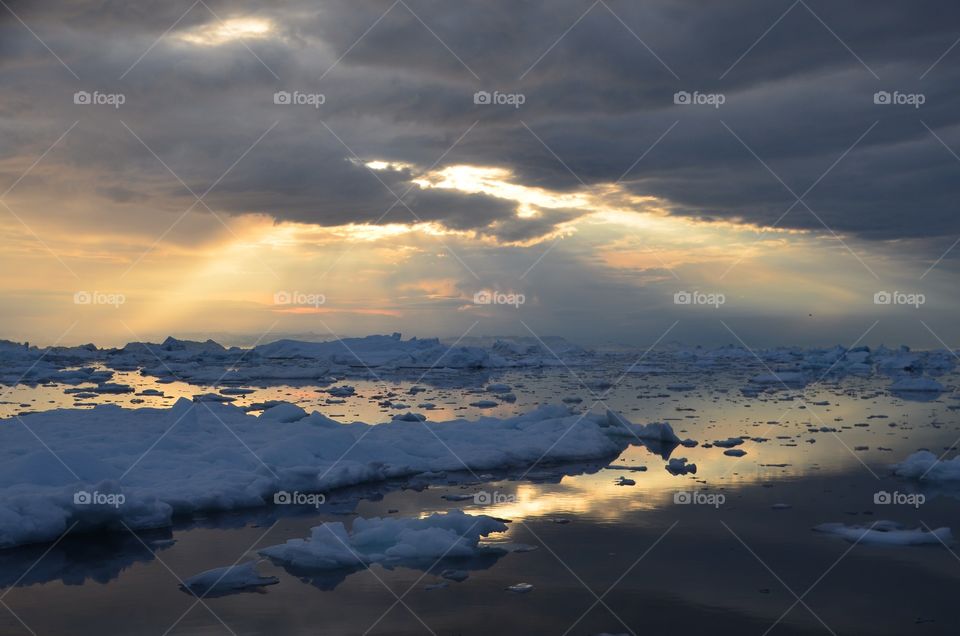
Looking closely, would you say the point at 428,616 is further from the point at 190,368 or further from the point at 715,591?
the point at 190,368

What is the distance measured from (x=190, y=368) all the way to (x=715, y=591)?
50903mm

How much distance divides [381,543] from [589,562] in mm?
2537

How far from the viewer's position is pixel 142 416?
17375 mm

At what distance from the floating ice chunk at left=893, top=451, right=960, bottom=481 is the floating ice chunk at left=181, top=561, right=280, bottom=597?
1139cm

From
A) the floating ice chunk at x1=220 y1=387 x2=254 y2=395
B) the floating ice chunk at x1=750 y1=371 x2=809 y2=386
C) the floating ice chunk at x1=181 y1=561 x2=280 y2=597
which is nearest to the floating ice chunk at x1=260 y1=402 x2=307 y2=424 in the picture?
the floating ice chunk at x1=181 y1=561 x2=280 y2=597

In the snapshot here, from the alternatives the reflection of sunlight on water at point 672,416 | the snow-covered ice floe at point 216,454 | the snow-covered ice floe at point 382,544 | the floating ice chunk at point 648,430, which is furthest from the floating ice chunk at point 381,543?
the floating ice chunk at point 648,430

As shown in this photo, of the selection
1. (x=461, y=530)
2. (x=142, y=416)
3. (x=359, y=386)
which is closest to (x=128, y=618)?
(x=461, y=530)

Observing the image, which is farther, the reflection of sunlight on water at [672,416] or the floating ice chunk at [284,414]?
the floating ice chunk at [284,414]

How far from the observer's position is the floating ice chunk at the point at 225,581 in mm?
8430

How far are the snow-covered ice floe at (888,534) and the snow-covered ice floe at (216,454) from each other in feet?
21.7

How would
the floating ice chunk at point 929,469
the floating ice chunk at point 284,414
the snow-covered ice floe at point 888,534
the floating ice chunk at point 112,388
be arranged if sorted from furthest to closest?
Answer: the floating ice chunk at point 112,388 < the floating ice chunk at point 284,414 < the floating ice chunk at point 929,469 < the snow-covered ice floe at point 888,534

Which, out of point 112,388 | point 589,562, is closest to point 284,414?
point 589,562

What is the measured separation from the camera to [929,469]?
1441 centimetres

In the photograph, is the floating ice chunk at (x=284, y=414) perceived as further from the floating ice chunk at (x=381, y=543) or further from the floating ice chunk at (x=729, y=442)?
the floating ice chunk at (x=729, y=442)
